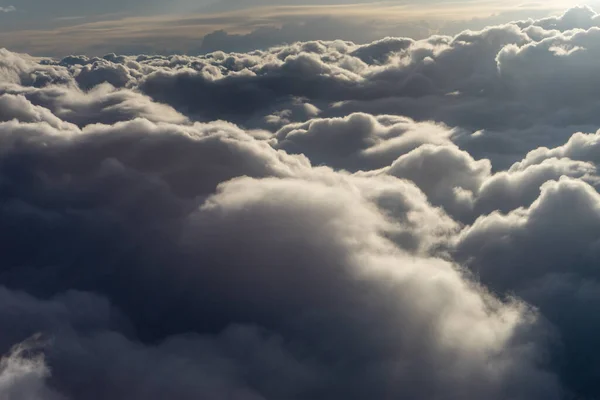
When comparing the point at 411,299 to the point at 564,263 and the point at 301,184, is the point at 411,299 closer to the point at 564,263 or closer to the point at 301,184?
the point at 564,263

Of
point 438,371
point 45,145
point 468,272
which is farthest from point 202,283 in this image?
point 45,145

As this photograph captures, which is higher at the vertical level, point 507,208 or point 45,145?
point 45,145

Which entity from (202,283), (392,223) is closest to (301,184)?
(392,223)

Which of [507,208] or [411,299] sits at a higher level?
[411,299]

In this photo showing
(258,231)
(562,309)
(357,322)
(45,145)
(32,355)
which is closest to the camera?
(32,355)

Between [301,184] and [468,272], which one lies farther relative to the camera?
[301,184]

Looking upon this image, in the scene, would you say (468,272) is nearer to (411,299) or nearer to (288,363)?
(411,299)

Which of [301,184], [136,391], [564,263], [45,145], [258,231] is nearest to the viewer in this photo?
[136,391]

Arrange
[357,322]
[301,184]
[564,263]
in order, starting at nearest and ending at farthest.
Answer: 1. [357,322]
2. [564,263]
3. [301,184]

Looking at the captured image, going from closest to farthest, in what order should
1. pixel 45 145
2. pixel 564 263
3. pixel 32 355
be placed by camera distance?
pixel 32 355
pixel 564 263
pixel 45 145
